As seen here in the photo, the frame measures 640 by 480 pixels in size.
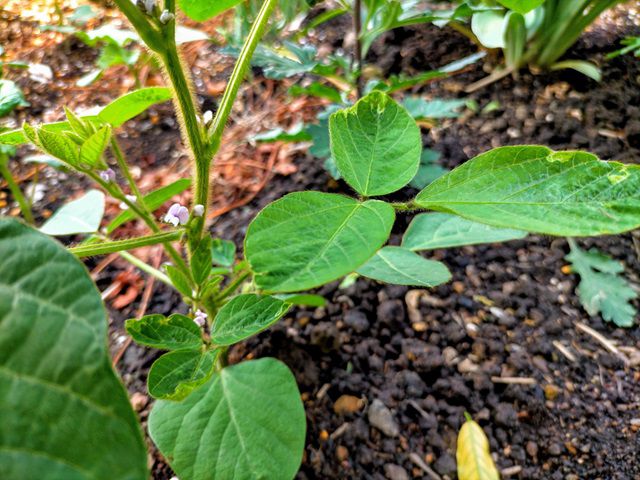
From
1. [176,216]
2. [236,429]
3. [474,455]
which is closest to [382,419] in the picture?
[474,455]

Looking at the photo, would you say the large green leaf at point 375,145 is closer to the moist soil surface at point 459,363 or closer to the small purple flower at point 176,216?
the small purple flower at point 176,216

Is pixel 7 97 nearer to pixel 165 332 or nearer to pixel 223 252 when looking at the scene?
pixel 223 252

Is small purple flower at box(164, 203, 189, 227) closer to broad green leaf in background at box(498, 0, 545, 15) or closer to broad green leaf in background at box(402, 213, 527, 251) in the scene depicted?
broad green leaf in background at box(402, 213, 527, 251)

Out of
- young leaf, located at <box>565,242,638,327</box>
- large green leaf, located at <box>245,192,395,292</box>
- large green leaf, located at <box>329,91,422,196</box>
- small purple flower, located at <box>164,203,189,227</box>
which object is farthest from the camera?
young leaf, located at <box>565,242,638,327</box>

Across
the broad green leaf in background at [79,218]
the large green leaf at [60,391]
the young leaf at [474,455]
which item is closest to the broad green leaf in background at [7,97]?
the broad green leaf in background at [79,218]

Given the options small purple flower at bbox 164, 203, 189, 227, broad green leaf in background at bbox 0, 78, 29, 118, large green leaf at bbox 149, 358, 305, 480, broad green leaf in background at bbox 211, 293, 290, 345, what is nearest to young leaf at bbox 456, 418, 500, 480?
large green leaf at bbox 149, 358, 305, 480

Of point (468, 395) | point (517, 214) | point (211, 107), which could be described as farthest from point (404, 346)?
point (211, 107)
